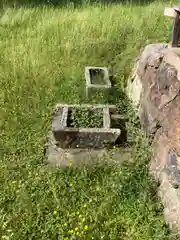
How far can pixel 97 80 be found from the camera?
20.1 ft

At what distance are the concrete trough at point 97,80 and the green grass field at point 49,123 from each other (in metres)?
0.16

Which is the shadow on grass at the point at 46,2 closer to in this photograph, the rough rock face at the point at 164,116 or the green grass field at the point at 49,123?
the green grass field at the point at 49,123

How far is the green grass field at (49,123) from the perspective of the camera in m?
3.46

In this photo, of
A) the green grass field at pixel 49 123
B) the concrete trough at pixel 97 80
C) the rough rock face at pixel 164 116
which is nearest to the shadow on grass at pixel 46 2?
the green grass field at pixel 49 123

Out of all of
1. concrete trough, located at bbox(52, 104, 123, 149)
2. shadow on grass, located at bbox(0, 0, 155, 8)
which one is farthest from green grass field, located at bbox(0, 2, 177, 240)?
shadow on grass, located at bbox(0, 0, 155, 8)

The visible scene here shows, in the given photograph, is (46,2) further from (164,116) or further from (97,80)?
(164,116)

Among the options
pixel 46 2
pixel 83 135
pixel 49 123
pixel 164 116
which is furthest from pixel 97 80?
pixel 46 2

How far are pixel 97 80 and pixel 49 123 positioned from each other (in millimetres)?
1485

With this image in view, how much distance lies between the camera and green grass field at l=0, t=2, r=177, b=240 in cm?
346

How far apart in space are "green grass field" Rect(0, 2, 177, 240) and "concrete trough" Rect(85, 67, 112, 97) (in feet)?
0.51

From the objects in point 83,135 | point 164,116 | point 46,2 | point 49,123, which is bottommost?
point 49,123

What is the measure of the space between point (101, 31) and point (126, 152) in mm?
3571

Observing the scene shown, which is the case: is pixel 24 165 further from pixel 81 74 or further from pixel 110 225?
pixel 81 74

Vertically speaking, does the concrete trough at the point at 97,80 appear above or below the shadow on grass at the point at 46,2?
below
